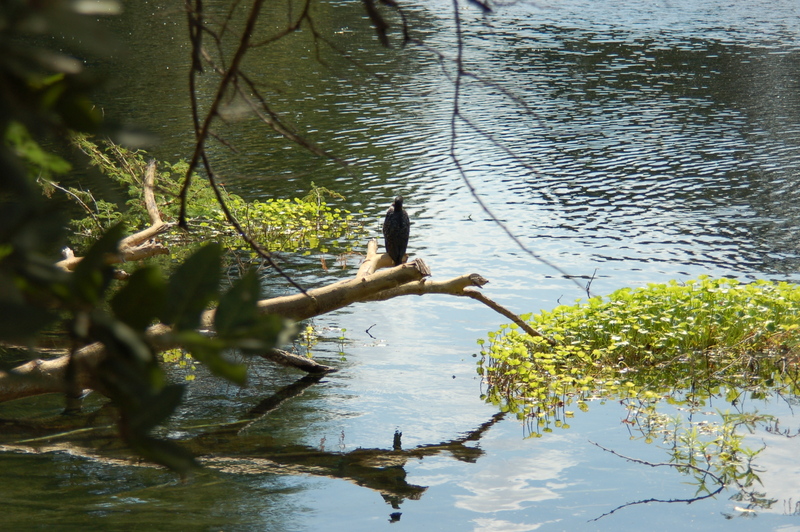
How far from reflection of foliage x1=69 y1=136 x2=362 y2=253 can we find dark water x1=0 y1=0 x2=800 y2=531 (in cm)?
66

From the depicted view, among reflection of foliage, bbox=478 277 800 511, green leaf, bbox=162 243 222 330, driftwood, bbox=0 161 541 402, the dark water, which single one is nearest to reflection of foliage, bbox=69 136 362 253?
the dark water

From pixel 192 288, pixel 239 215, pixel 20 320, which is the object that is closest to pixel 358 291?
pixel 239 215

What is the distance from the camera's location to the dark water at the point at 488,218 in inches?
224

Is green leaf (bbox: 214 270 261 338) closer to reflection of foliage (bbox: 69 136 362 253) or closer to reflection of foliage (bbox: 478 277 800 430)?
reflection of foliage (bbox: 478 277 800 430)

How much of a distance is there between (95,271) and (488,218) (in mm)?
12748

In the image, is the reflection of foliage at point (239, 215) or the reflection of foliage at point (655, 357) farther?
the reflection of foliage at point (239, 215)

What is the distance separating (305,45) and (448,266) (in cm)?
1847

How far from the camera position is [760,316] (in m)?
7.75

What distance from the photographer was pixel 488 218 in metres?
13.2

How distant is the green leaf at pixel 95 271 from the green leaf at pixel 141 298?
0.06 feet

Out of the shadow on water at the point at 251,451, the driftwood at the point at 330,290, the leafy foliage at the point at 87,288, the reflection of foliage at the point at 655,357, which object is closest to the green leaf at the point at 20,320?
the leafy foliage at the point at 87,288

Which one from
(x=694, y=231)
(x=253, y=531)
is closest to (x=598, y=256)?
(x=694, y=231)

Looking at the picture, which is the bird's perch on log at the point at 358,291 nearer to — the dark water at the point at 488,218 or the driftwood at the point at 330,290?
the driftwood at the point at 330,290

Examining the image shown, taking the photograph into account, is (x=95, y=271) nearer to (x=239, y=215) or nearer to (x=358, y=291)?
(x=358, y=291)
